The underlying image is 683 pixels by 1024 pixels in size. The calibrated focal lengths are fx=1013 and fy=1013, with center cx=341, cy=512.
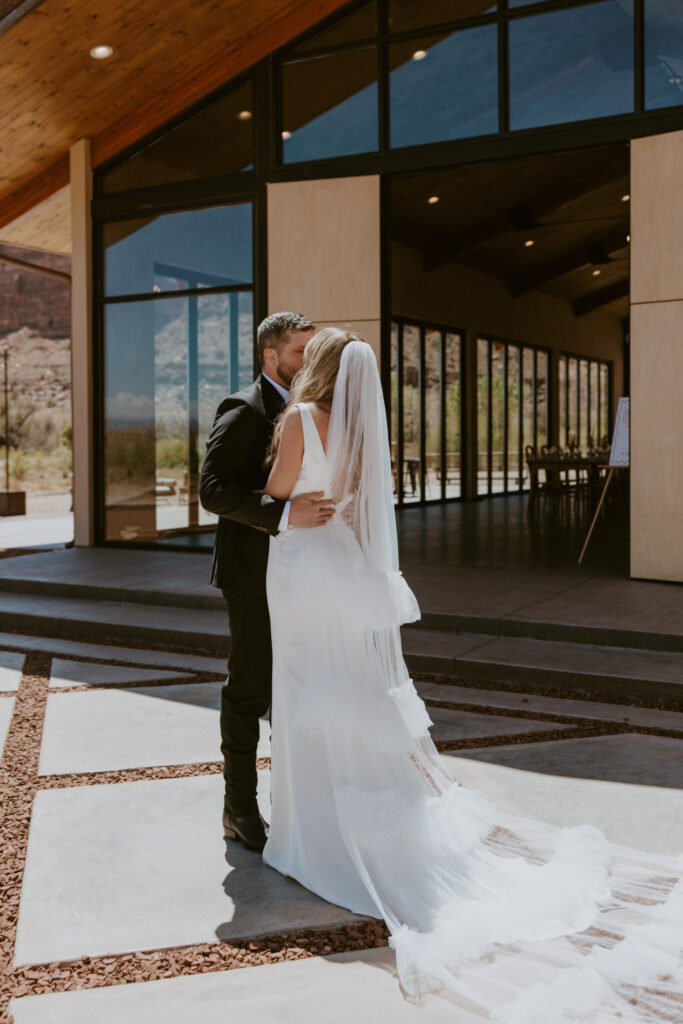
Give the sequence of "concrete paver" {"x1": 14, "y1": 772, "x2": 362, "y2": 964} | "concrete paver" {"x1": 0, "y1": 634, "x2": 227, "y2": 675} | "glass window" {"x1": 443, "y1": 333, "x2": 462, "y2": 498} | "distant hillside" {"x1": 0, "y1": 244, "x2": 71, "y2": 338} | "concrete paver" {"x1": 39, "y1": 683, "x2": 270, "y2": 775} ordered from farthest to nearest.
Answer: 1. "distant hillside" {"x1": 0, "y1": 244, "x2": 71, "y2": 338}
2. "glass window" {"x1": 443, "y1": 333, "x2": 462, "y2": 498}
3. "concrete paver" {"x1": 0, "y1": 634, "x2": 227, "y2": 675}
4. "concrete paver" {"x1": 39, "y1": 683, "x2": 270, "y2": 775}
5. "concrete paver" {"x1": 14, "y1": 772, "x2": 362, "y2": 964}

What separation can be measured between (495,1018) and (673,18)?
24.3 ft

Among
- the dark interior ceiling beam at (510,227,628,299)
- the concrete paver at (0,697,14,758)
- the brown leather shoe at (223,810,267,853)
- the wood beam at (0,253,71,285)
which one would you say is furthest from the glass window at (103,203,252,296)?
the dark interior ceiling beam at (510,227,628,299)

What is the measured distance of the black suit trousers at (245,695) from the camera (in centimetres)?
320

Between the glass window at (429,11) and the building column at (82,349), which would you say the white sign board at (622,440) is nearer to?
the glass window at (429,11)

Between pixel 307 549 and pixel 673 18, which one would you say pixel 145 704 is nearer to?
pixel 307 549

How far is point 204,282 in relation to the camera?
9586 mm

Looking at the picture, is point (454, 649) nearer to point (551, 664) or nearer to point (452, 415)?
point (551, 664)

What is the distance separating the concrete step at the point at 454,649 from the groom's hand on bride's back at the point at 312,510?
8.58 feet

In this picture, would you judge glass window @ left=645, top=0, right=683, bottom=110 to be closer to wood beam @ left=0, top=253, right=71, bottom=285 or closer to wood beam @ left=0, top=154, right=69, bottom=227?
wood beam @ left=0, top=154, right=69, bottom=227

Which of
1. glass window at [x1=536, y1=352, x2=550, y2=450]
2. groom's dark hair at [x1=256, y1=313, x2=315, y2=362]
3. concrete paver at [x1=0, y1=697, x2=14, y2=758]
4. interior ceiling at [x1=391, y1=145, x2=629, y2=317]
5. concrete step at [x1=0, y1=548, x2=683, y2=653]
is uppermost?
interior ceiling at [x1=391, y1=145, x2=629, y2=317]

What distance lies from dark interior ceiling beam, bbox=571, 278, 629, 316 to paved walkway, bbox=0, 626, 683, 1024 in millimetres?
18827

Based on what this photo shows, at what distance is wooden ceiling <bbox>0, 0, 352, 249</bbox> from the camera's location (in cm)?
822

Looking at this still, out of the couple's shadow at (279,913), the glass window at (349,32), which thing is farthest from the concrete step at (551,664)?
the glass window at (349,32)

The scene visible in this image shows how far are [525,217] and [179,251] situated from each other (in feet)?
26.6
